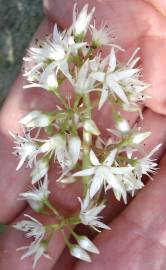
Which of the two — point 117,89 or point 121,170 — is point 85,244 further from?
point 117,89

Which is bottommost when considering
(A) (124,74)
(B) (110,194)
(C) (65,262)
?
(C) (65,262)

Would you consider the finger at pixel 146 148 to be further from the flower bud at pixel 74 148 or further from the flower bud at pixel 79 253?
the flower bud at pixel 74 148

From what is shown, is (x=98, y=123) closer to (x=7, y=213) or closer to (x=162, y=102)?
(x=162, y=102)

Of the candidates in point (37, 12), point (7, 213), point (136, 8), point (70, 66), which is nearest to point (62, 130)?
point (70, 66)

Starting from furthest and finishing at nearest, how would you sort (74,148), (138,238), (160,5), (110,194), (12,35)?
(12,35) < (160,5) < (110,194) < (138,238) < (74,148)

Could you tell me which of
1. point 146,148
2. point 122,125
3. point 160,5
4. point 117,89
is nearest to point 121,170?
point 122,125

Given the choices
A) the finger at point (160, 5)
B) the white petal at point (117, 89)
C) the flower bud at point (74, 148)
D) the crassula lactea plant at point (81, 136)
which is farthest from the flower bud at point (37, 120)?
the finger at point (160, 5)
